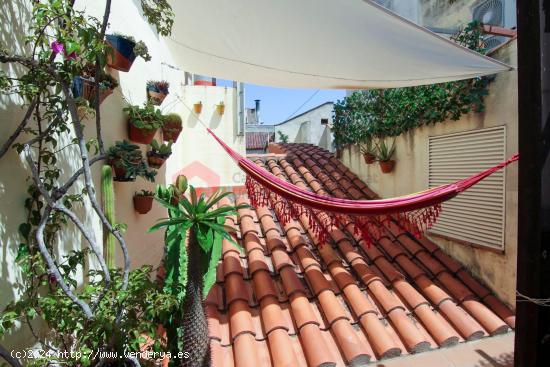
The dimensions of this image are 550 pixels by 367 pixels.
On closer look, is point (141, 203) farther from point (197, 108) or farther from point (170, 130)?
point (197, 108)

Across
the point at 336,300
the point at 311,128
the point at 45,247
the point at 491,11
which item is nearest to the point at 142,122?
the point at 45,247

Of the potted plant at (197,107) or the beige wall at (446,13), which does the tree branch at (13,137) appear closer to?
the potted plant at (197,107)

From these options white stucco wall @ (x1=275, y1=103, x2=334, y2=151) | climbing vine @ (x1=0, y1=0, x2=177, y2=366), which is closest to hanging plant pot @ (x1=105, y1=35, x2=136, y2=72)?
climbing vine @ (x1=0, y1=0, x2=177, y2=366)

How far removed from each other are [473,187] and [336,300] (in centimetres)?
151

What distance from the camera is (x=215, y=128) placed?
12.7 ft

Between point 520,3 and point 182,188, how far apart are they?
7.29ft

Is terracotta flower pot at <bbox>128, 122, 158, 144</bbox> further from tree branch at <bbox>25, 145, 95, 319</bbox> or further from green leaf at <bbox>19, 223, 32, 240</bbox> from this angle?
green leaf at <bbox>19, 223, 32, 240</bbox>

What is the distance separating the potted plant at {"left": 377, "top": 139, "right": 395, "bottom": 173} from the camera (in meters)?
3.42

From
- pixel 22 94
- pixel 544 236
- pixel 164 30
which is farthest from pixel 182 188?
pixel 544 236

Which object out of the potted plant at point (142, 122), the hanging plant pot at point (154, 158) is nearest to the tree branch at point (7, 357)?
the potted plant at point (142, 122)

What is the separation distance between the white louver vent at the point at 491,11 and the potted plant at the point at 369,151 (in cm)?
256

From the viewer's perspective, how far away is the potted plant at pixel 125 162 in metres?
1.71

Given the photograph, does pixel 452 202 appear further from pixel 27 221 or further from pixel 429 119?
pixel 27 221

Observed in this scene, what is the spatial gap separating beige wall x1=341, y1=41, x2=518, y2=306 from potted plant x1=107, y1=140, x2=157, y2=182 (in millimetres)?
2550
